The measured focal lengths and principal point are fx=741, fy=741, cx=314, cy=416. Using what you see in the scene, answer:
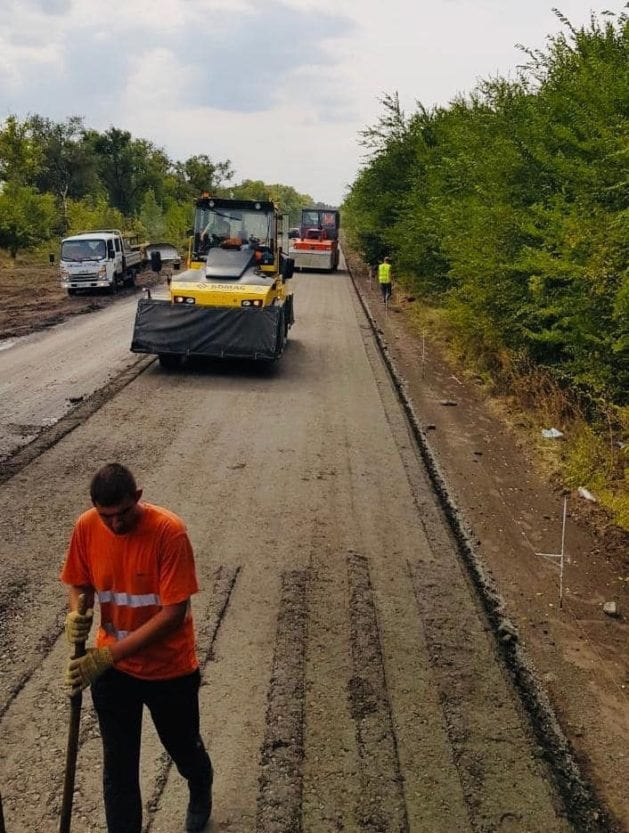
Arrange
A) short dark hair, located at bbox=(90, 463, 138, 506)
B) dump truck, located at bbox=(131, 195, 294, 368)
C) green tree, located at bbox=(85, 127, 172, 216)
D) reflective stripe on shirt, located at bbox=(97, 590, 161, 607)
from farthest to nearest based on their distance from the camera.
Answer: green tree, located at bbox=(85, 127, 172, 216) < dump truck, located at bbox=(131, 195, 294, 368) < reflective stripe on shirt, located at bbox=(97, 590, 161, 607) < short dark hair, located at bbox=(90, 463, 138, 506)

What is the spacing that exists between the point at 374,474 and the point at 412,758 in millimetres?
4977

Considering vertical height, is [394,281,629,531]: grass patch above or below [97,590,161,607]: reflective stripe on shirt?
below

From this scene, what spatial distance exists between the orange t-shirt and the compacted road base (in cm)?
107

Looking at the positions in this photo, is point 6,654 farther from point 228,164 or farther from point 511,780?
point 228,164

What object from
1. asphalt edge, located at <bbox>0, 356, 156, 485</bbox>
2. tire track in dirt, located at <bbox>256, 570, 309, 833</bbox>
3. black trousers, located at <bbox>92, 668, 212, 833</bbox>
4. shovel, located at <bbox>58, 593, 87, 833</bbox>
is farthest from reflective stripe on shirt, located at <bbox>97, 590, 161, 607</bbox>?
asphalt edge, located at <bbox>0, 356, 156, 485</bbox>

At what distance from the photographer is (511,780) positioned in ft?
13.6

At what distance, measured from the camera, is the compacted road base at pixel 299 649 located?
13.0ft

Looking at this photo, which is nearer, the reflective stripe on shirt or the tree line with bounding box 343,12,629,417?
the reflective stripe on shirt

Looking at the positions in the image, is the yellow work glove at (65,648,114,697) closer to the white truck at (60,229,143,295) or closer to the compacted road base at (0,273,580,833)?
the compacted road base at (0,273,580,833)

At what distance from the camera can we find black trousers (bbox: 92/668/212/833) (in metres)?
3.37

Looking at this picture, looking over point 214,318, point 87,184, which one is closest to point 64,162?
point 87,184

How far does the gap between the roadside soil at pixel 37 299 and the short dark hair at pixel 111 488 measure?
53.7ft

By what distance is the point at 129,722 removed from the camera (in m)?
3.43

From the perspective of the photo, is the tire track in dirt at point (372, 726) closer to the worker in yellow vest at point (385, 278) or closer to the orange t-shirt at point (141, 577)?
the orange t-shirt at point (141, 577)
